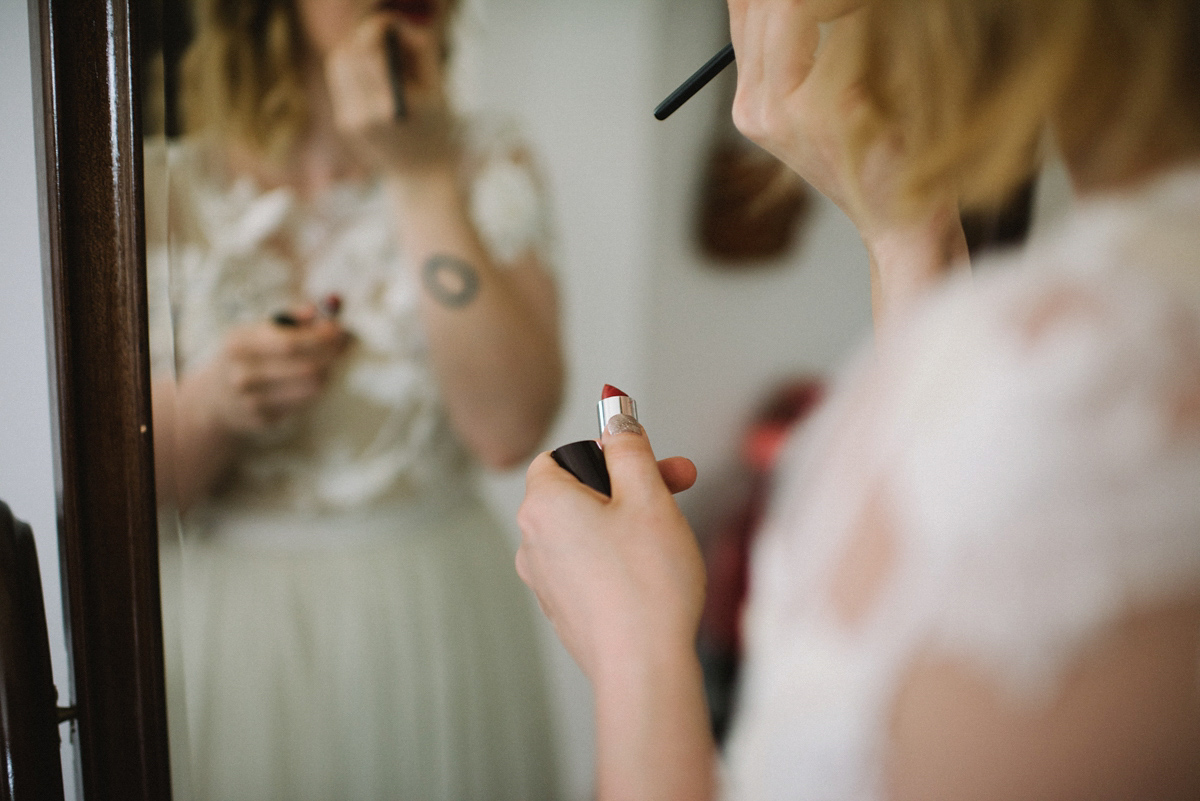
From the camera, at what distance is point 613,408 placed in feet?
1.13

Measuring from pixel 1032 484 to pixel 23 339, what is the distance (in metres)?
0.62

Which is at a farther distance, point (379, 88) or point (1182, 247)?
point (379, 88)

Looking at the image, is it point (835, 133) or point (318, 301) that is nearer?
point (835, 133)

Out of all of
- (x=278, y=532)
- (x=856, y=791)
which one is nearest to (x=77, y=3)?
(x=278, y=532)

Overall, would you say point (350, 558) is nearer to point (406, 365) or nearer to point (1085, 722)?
point (406, 365)

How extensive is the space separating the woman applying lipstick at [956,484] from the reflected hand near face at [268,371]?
8.1 inches

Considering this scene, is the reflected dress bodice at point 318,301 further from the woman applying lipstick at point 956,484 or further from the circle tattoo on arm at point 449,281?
the woman applying lipstick at point 956,484

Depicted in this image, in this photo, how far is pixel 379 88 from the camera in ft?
1.36

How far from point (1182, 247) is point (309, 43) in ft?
1.56

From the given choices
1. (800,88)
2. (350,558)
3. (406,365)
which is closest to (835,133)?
(800,88)

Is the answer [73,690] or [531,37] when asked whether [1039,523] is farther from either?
[73,690]

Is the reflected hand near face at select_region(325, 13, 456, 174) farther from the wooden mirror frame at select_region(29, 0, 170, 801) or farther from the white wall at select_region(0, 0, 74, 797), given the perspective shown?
the white wall at select_region(0, 0, 74, 797)

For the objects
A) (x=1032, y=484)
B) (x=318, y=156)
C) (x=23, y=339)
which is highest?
(x=318, y=156)

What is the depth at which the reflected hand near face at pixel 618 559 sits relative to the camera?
0.30 metres
